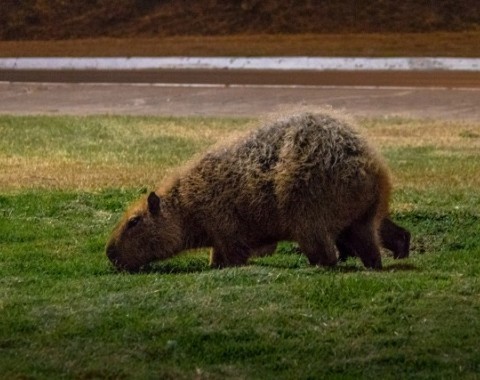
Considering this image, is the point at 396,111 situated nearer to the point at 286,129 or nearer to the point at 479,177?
the point at 479,177

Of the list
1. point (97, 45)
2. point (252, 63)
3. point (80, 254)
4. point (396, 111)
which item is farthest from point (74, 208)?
point (97, 45)

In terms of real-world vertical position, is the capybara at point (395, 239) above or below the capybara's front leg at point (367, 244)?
below

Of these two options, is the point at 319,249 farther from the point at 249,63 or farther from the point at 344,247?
the point at 249,63

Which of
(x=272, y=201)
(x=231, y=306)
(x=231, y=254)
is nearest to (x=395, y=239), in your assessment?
(x=272, y=201)

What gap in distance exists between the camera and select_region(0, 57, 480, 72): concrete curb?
26.4 m

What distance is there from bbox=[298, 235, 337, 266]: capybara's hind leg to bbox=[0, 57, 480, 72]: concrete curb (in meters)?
18.6

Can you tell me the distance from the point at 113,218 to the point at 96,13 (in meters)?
24.4

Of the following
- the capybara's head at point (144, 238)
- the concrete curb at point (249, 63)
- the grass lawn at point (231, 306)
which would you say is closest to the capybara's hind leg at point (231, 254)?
the grass lawn at point (231, 306)

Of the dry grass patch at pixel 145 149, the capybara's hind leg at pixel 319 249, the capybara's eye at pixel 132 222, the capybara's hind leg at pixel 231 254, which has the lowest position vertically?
the dry grass patch at pixel 145 149

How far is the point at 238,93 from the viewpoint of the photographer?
22.2m

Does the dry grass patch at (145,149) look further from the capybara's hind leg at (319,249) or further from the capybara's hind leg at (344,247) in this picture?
the capybara's hind leg at (319,249)

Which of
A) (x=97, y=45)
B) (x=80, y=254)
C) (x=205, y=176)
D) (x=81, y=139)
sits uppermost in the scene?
(x=205, y=176)

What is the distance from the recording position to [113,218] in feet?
33.3

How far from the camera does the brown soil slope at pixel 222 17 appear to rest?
3145cm
